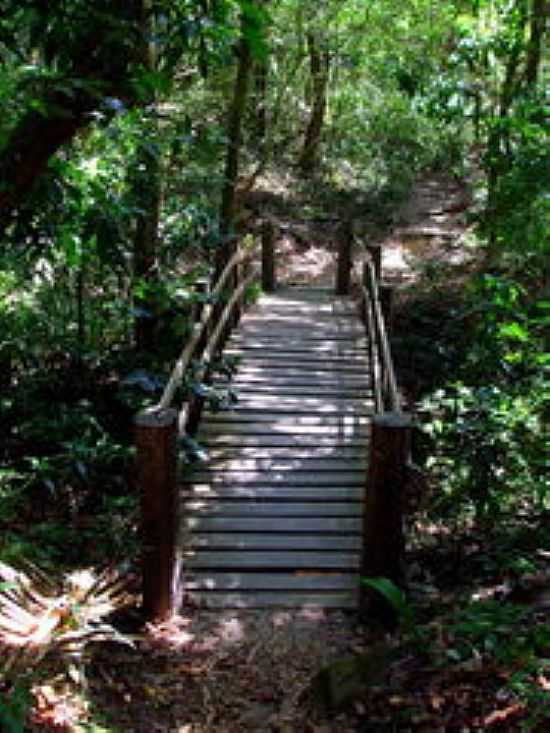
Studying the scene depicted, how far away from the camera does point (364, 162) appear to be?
2105 cm

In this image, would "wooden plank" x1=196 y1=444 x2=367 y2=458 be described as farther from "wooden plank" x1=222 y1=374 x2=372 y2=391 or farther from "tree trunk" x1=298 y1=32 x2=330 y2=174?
"tree trunk" x1=298 y1=32 x2=330 y2=174

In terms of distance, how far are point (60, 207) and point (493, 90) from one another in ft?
33.4

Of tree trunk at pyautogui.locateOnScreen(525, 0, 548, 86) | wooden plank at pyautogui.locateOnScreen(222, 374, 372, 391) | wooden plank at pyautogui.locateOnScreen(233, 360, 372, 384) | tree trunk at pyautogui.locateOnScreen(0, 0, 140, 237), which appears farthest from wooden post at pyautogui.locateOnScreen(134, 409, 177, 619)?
tree trunk at pyautogui.locateOnScreen(525, 0, 548, 86)

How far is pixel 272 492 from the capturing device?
6.29 metres

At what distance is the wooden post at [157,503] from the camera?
186 inches

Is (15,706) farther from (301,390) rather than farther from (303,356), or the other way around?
(303,356)

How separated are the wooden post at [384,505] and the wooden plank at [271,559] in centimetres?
46

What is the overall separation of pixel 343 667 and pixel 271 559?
1.66m

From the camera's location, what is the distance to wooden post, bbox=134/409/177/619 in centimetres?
473

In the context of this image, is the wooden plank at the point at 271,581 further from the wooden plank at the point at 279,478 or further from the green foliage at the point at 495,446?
the green foliage at the point at 495,446

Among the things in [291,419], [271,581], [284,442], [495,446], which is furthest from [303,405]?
[271,581]

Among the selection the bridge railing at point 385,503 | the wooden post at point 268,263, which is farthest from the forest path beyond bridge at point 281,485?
the wooden post at point 268,263

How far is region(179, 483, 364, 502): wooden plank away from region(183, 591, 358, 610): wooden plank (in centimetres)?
101

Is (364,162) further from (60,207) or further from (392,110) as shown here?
(60,207)
